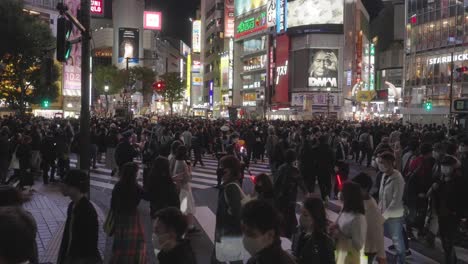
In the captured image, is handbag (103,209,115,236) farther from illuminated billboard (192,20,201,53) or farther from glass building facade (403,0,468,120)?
illuminated billboard (192,20,201,53)

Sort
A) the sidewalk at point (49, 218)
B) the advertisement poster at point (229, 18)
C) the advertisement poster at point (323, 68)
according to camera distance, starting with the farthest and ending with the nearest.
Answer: the advertisement poster at point (229, 18) < the advertisement poster at point (323, 68) < the sidewalk at point (49, 218)

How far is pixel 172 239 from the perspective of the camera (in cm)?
350

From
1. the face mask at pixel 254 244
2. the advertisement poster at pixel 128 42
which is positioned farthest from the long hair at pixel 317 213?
the advertisement poster at pixel 128 42

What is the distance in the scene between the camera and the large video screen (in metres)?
76.2

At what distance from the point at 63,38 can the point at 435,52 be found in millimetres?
58554

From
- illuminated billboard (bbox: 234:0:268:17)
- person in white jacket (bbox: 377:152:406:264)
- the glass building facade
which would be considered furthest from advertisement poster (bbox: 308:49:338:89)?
person in white jacket (bbox: 377:152:406:264)

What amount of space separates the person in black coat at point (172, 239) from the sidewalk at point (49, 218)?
4344 mm

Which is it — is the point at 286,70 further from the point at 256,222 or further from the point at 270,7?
the point at 256,222

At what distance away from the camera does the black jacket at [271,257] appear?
3.08 meters

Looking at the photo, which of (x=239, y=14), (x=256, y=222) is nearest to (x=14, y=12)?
(x=256, y=222)

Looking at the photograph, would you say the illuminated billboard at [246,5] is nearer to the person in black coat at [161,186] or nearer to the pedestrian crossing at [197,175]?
the pedestrian crossing at [197,175]

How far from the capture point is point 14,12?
1185 inches

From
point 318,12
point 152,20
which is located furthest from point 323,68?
point 152,20

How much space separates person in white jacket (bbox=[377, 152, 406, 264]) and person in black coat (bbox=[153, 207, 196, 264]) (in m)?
3.92
